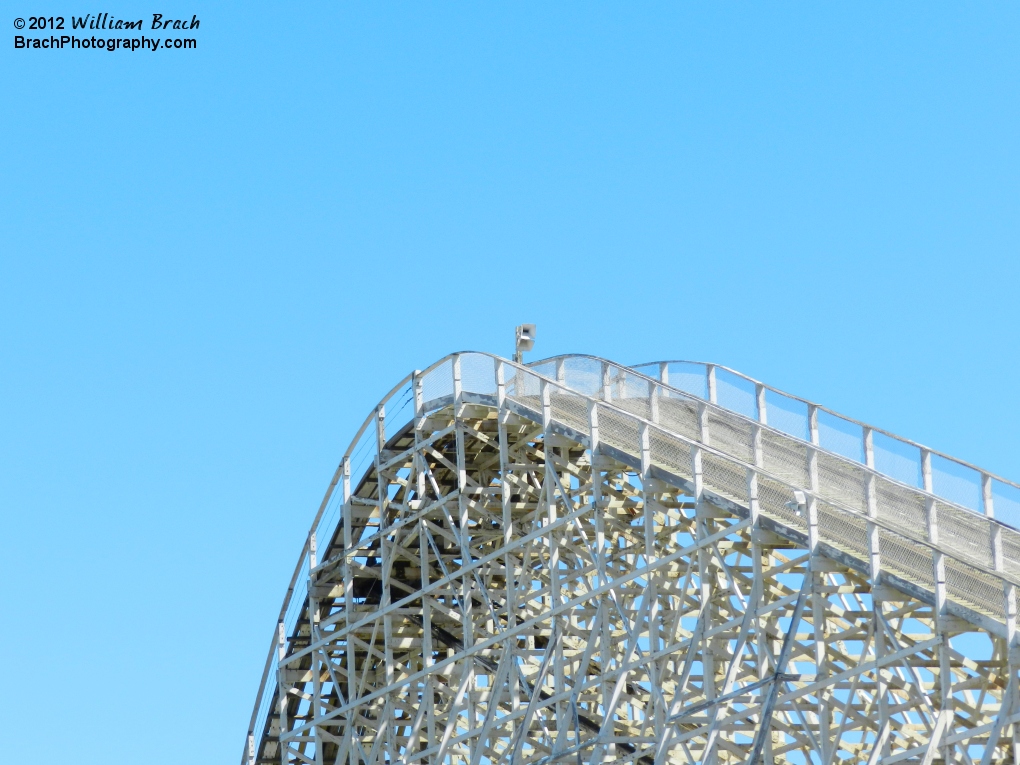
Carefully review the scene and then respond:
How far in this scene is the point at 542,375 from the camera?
97.7 feet

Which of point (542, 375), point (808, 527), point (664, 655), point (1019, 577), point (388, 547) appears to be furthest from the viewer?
point (388, 547)

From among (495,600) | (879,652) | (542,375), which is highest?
(542,375)

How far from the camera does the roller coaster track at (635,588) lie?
22672 millimetres

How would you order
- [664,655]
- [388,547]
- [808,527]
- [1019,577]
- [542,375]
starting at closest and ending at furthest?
[1019,577] → [808,527] → [664,655] → [542,375] → [388,547]

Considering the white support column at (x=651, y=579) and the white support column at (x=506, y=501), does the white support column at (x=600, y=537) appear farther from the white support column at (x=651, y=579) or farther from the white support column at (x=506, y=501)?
the white support column at (x=506, y=501)

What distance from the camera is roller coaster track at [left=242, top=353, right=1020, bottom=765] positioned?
22672 millimetres

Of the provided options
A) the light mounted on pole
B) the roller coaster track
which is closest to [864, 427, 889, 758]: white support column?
the roller coaster track

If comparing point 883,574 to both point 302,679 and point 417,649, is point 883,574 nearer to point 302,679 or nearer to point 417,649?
point 417,649

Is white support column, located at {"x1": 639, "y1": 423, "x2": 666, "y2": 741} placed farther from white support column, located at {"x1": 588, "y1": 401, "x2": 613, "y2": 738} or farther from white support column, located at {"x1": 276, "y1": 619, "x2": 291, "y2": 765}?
white support column, located at {"x1": 276, "y1": 619, "x2": 291, "y2": 765}

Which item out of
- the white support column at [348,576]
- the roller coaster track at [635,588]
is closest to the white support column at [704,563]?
the roller coaster track at [635,588]

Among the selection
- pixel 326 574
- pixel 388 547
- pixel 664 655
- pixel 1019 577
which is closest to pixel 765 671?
pixel 664 655

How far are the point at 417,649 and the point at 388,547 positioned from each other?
7.16ft

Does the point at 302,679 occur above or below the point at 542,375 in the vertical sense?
below

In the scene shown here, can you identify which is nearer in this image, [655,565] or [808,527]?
[808,527]
